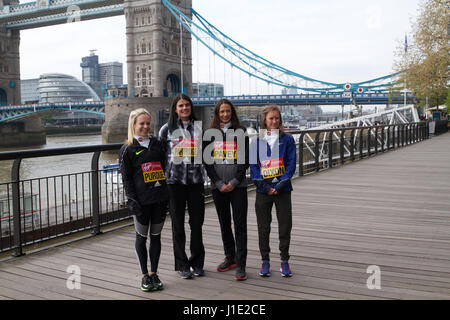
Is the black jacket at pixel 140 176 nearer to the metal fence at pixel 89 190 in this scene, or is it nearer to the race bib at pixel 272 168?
the race bib at pixel 272 168

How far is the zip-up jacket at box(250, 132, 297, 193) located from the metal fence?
186 cm

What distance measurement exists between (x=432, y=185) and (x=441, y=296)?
5.61 metres

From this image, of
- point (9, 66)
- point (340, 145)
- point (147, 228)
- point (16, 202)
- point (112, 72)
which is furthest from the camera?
point (112, 72)

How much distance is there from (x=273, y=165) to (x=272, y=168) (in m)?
0.02

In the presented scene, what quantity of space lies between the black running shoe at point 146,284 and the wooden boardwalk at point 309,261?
0.12ft

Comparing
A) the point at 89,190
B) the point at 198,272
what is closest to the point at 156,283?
the point at 198,272

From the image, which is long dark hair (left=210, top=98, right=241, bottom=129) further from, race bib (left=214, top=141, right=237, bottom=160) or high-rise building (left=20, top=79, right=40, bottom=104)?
high-rise building (left=20, top=79, right=40, bottom=104)

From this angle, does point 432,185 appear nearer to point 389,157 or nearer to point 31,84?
point 389,157

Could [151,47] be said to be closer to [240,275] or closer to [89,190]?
[89,190]

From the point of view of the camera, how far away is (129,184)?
3.31m

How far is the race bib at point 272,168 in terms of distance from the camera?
12.0 feet

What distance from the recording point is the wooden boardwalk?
10.8 feet

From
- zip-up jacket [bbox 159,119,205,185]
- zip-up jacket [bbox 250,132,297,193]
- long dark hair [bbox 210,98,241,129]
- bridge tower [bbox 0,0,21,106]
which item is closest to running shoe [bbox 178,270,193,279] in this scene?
zip-up jacket [bbox 159,119,205,185]

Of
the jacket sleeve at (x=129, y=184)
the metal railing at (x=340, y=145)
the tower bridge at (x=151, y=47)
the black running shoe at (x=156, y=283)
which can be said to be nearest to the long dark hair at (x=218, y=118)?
the jacket sleeve at (x=129, y=184)
